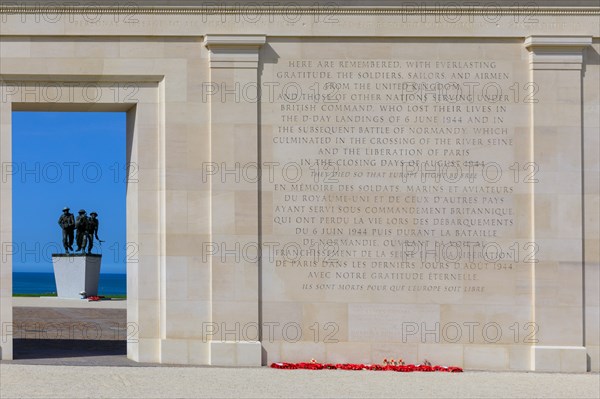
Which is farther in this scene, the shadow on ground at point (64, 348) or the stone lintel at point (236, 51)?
the shadow on ground at point (64, 348)

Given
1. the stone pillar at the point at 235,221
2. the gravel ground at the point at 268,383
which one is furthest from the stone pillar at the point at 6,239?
the stone pillar at the point at 235,221

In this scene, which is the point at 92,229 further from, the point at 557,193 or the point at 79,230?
the point at 557,193

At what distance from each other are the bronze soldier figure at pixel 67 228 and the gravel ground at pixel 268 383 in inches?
921

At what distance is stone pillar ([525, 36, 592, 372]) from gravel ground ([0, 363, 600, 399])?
1308 mm

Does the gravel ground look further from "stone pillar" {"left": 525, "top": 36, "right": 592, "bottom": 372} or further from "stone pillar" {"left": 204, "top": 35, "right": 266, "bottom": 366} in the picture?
"stone pillar" {"left": 525, "top": 36, "right": 592, "bottom": 372}

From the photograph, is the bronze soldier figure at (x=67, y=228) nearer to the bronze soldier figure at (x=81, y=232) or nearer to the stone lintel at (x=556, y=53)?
the bronze soldier figure at (x=81, y=232)

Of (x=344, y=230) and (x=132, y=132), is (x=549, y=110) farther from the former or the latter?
(x=132, y=132)

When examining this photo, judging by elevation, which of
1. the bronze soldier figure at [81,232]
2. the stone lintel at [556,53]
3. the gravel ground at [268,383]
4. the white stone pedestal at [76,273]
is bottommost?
the gravel ground at [268,383]

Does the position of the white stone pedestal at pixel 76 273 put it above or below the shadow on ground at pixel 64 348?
above

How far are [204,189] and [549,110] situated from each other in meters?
7.96

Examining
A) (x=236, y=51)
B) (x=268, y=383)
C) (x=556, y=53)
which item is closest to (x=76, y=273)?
(x=236, y=51)

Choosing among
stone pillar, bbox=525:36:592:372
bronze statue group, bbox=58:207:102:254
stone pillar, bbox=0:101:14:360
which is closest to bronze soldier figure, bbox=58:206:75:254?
bronze statue group, bbox=58:207:102:254

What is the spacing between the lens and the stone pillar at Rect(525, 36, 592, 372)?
79.0ft

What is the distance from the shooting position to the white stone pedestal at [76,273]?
44434 mm
